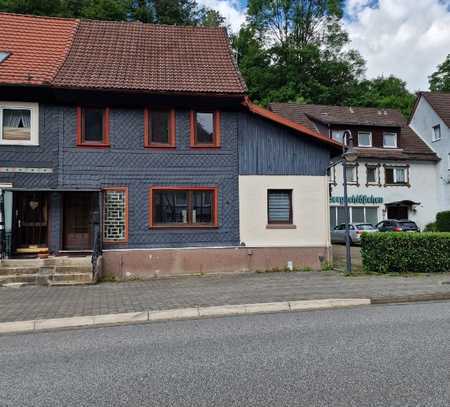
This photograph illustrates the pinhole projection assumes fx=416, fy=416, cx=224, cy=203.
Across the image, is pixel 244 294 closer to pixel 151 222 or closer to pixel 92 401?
pixel 151 222

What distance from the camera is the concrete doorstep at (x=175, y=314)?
743 centimetres

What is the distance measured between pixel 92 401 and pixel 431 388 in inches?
133

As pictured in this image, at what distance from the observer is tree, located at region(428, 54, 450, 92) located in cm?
5056

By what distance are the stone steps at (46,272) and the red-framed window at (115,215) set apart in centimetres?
123

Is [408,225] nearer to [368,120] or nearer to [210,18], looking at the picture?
[368,120]

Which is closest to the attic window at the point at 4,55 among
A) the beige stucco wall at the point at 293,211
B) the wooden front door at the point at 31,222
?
the wooden front door at the point at 31,222

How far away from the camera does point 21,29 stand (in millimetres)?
16422

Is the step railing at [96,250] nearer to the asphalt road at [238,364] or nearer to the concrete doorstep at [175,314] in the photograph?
the concrete doorstep at [175,314]

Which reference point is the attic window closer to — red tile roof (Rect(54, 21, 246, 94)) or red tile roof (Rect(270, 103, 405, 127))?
red tile roof (Rect(54, 21, 246, 94))

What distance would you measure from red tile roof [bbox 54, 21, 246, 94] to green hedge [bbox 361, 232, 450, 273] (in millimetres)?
7057

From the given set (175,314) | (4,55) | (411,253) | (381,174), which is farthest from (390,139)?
(175,314)

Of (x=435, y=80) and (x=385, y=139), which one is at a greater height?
(x=435, y=80)

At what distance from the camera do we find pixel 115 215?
13.8 m

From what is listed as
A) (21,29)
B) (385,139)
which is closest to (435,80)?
(385,139)
